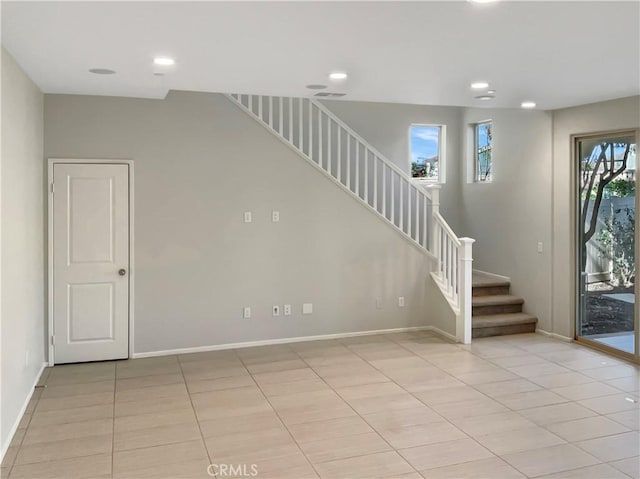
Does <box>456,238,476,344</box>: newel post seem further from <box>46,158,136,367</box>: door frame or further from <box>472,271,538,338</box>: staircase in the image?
<box>46,158,136,367</box>: door frame

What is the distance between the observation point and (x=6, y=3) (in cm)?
288

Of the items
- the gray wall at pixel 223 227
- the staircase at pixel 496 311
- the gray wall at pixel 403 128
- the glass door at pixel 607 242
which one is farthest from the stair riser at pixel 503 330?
the gray wall at pixel 403 128

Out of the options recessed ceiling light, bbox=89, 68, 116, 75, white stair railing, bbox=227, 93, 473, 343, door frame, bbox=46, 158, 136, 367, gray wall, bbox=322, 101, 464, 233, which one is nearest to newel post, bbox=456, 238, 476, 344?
white stair railing, bbox=227, 93, 473, 343

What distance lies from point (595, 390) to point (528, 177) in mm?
3012

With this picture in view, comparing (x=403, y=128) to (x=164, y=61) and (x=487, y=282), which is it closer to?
(x=487, y=282)

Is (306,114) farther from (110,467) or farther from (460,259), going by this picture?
(110,467)

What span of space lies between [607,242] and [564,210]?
607 millimetres

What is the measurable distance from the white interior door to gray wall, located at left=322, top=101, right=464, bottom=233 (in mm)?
3341

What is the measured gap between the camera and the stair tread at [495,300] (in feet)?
23.3

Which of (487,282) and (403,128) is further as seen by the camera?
(403,128)

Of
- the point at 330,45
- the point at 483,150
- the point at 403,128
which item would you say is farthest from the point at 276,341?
the point at 483,150

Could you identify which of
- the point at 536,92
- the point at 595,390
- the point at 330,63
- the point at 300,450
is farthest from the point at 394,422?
the point at 536,92

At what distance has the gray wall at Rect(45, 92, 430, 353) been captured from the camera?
591cm

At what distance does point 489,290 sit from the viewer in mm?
7441
